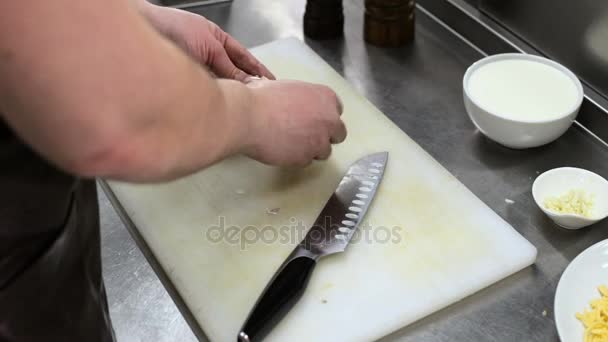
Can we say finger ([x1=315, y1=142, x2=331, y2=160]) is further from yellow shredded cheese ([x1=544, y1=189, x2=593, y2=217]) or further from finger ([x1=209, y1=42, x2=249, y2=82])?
yellow shredded cheese ([x1=544, y1=189, x2=593, y2=217])

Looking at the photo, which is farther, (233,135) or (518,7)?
(518,7)

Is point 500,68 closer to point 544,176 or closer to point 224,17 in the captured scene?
point 544,176

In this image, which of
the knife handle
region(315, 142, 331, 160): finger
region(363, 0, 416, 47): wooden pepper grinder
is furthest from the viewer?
region(363, 0, 416, 47): wooden pepper grinder

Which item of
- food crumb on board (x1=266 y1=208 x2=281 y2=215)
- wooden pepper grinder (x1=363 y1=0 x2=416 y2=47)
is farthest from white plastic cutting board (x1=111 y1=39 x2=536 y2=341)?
wooden pepper grinder (x1=363 y1=0 x2=416 y2=47)

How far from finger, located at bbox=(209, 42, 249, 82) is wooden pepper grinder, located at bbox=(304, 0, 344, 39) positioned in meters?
0.26

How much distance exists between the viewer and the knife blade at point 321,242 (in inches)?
23.8

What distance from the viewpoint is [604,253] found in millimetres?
664

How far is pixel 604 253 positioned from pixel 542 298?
78 mm

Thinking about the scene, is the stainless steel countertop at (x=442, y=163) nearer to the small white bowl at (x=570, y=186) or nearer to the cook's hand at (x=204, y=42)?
the small white bowl at (x=570, y=186)

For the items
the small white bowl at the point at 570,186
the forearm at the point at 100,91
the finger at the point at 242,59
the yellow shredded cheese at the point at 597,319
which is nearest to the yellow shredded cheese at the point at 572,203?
the small white bowl at the point at 570,186

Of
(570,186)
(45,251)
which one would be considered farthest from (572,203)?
(45,251)

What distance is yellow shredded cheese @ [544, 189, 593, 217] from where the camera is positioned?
28.4 inches

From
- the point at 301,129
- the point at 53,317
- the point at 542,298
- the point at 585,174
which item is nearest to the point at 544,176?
the point at 585,174

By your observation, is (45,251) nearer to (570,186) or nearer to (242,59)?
(242,59)
